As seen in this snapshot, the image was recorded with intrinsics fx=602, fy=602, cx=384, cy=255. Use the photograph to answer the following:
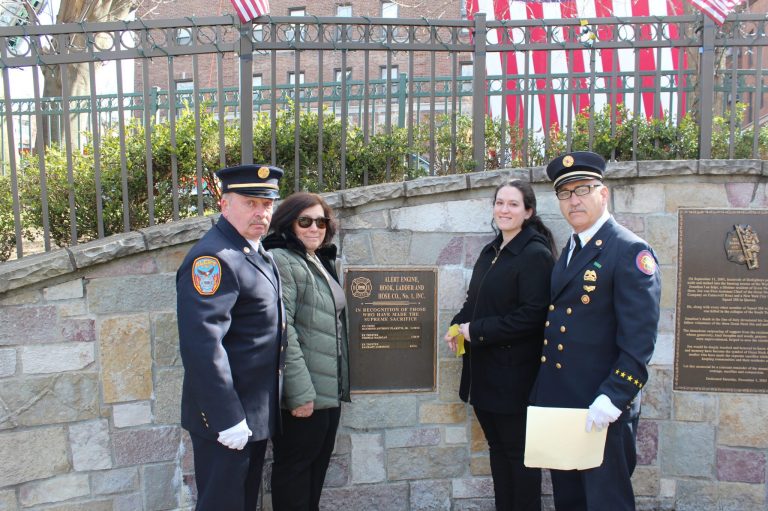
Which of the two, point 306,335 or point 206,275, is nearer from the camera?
point 206,275

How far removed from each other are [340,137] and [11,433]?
108 inches

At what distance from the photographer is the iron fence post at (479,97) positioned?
4121mm

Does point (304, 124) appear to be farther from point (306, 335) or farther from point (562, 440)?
point (562, 440)

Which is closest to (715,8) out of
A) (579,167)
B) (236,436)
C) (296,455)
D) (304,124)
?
(579,167)

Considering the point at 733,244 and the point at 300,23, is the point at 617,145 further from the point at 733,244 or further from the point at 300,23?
the point at 300,23

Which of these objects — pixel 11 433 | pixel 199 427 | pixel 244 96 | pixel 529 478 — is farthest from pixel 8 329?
pixel 529 478

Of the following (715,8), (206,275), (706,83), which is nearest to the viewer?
(206,275)

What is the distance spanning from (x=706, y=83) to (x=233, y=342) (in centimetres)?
362

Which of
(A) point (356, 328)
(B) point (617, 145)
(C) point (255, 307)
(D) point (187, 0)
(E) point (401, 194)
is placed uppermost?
(D) point (187, 0)

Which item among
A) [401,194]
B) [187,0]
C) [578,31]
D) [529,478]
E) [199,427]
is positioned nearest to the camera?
[199,427]

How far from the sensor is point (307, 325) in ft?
10.2

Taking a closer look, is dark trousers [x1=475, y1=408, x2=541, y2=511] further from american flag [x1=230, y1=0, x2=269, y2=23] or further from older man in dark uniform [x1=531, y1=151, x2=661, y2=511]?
american flag [x1=230, y1=0, x2=269, y2=23]

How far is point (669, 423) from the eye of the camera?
3973mm

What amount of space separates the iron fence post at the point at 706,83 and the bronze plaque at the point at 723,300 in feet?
A: 2.13
